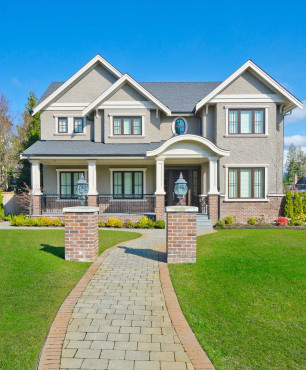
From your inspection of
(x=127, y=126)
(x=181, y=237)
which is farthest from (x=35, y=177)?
(x=181, y=237)

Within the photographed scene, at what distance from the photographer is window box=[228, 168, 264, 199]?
582 inches

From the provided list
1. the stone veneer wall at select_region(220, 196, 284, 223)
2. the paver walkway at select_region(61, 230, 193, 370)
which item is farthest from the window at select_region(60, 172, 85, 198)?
the paver walkway at select_region(61, 230, 193, 370)

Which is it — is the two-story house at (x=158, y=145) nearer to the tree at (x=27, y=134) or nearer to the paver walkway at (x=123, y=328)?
the tree at (x=27, y=134)

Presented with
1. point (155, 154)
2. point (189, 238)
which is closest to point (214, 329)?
point (189, 238)

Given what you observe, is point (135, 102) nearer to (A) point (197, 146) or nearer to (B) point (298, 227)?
(A) point (197, 146)

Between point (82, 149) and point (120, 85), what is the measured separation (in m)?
4.46

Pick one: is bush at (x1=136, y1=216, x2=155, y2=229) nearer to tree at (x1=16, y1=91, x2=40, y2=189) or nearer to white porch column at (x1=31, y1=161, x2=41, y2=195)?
white porch column at (x1=31, y1=161, x2=41, y2=195)

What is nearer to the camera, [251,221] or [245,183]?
[251,221]

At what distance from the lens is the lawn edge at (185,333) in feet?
9.90

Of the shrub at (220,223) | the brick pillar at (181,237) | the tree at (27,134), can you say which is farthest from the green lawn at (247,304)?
the tree at (27,134)

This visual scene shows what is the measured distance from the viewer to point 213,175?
45.0 feet

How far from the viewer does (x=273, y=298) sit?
4680mm

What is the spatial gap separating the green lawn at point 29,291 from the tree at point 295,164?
44058mm

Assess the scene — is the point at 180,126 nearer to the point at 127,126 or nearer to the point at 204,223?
the point at 127,126
